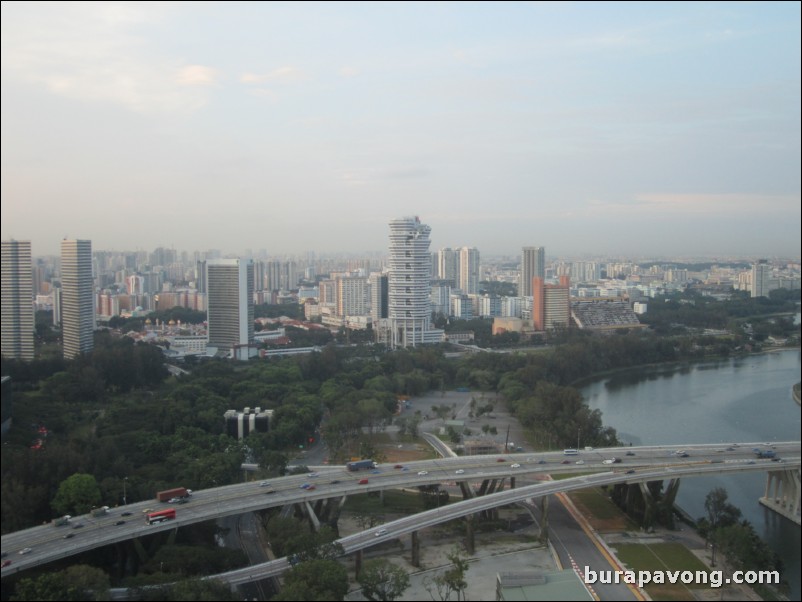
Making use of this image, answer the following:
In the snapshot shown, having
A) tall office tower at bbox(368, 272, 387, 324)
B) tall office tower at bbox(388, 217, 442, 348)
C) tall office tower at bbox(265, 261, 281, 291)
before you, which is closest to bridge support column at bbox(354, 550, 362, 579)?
tall office tower at bbox(388, 217, 442, 348)

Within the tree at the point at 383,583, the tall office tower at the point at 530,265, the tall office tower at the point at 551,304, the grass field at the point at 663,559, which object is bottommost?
the grass field at the point at 663,559

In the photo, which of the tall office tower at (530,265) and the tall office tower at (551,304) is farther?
the tall office tower at (530,265)

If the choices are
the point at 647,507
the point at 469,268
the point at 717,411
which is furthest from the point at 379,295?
the point at 647,507

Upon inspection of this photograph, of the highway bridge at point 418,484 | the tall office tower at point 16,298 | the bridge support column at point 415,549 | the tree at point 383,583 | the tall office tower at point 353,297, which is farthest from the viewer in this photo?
the tall office tower at point 353,297

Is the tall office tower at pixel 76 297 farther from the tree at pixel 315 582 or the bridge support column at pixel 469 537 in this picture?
the tree at pixel 315 582

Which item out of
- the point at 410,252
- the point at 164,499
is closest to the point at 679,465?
the point at 164,499

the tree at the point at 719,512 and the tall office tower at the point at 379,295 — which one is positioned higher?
the tall office tower at the point at 379,295

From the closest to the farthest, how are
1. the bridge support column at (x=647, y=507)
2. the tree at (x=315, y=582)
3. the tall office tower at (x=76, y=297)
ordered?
the tree at (x=315, y=582), the bridge support column at (x=647, y=507), the tall office tower at (x=76, y=297)

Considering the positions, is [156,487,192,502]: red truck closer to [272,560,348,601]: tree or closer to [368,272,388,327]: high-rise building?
[272,560,348,601]: tree

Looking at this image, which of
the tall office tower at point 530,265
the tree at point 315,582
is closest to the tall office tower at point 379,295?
the tall office tower at point 530,265
